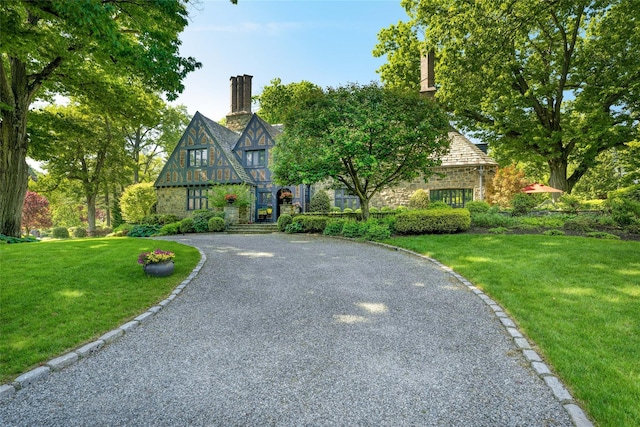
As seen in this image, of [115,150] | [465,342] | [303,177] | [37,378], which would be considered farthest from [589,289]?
[115,150]

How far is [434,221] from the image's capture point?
11617 mm

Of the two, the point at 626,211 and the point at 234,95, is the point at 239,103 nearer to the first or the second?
the point at 234,95

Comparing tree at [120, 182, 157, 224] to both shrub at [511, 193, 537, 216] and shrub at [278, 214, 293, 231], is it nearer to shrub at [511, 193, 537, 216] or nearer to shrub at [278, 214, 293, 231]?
shrub at [278, 214, 293, 231]

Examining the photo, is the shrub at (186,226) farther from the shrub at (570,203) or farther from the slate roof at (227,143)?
the shrub at (570,203)

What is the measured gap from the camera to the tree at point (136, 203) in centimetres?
2100

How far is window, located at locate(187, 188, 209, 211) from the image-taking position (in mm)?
21547

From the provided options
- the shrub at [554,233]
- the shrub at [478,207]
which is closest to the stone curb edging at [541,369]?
the shrub at [554,233]

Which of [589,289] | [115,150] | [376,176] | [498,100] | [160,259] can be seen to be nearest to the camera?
[589,289]

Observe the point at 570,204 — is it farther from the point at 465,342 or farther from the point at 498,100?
the point at 465,342

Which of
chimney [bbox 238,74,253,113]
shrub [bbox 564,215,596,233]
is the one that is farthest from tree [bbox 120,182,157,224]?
shrub [bbox 564,215,596,233]

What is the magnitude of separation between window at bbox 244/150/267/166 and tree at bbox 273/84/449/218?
9019mm

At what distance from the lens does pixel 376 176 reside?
1424 centimetres

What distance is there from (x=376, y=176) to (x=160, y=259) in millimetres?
10155

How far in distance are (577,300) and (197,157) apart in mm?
22308
